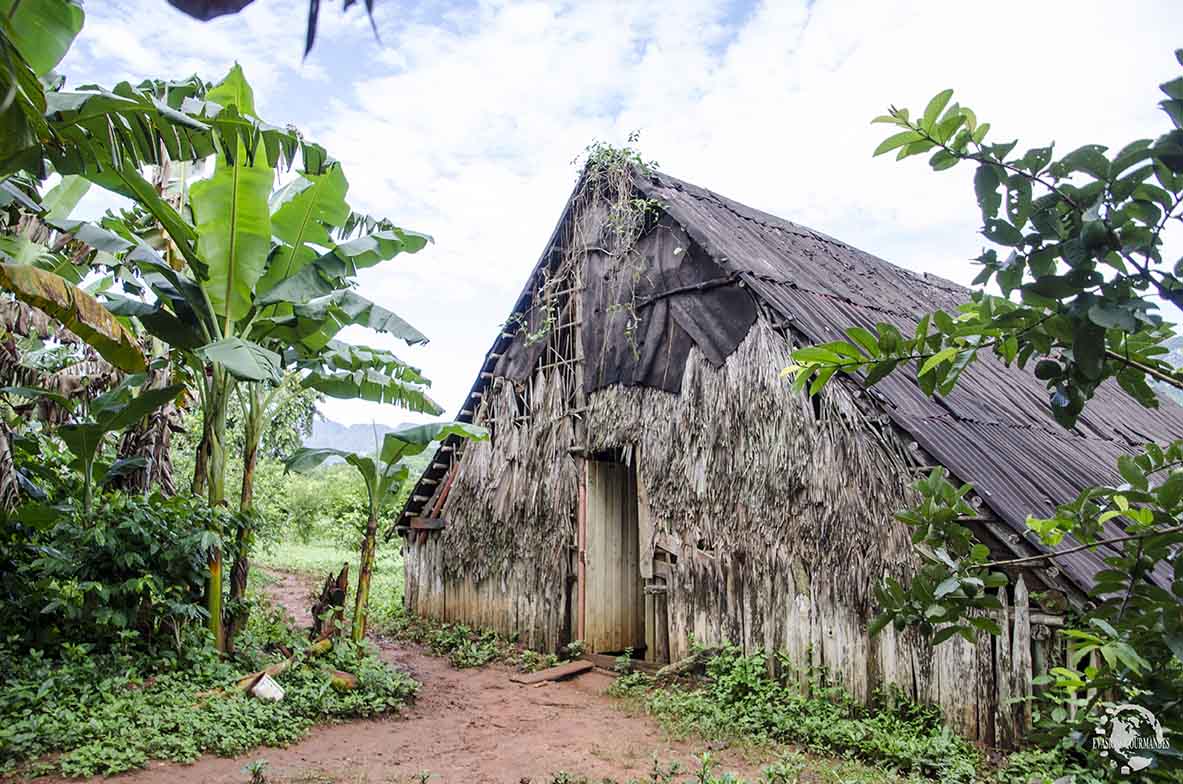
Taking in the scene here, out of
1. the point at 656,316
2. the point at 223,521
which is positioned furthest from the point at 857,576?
the point at 223,521

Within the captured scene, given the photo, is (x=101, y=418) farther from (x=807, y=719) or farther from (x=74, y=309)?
(x=807, y=719)

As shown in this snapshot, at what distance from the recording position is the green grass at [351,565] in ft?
37.4

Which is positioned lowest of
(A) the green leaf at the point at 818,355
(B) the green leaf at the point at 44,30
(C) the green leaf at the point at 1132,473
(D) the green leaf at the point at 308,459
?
(C) the green leaf at the point at 1132,473

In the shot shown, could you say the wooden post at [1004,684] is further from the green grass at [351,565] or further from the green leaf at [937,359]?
the green grass at [351,565]

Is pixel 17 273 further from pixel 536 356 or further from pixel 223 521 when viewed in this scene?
pixel 536 356

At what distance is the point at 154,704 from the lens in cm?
556

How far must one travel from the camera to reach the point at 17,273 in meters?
4.50

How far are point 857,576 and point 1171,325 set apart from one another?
4.48 m

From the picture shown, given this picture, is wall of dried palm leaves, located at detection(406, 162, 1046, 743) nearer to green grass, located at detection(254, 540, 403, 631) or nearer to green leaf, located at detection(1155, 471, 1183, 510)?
green grass, located at detection(254, 540, 403, 631)

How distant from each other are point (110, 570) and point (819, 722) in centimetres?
549

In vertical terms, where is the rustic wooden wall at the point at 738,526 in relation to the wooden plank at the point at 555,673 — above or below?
above

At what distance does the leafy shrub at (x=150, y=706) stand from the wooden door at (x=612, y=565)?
2.34 meters

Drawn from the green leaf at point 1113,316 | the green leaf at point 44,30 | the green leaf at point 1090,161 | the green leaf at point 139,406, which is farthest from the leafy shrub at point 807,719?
the green leaf at point 44,30

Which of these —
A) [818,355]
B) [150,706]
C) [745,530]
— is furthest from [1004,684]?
[150,706]
